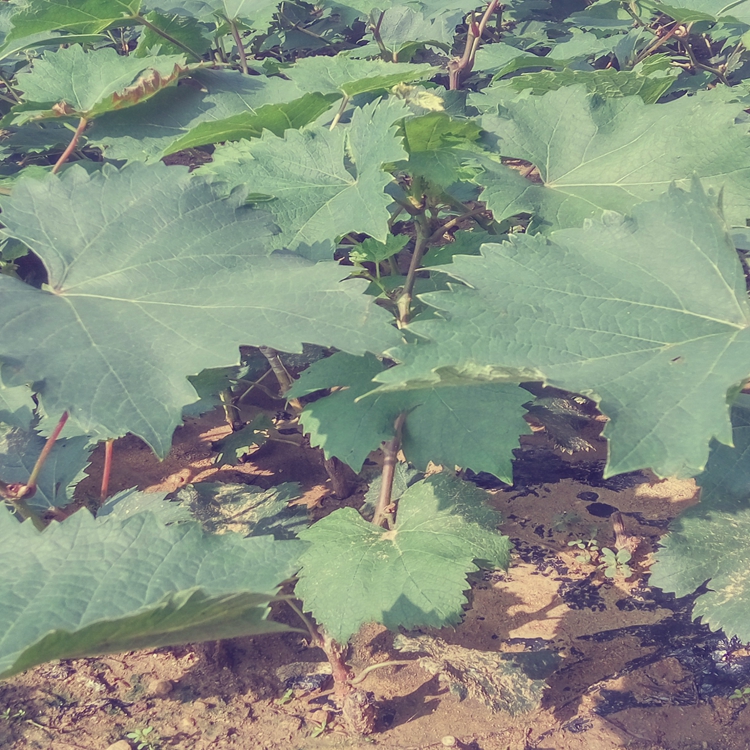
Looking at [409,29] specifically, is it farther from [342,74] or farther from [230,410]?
[230,410]

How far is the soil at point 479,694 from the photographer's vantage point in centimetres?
155

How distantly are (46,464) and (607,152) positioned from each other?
165 cm

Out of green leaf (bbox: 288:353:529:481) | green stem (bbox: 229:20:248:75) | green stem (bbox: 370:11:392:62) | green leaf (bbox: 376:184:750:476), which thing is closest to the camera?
green leaf (bbox: 376:184:750:476)

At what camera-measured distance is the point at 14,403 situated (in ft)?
5.59

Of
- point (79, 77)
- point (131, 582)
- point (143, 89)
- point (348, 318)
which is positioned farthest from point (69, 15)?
point (131, 582)

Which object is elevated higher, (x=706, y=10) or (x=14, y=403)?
(x=706, y=10)

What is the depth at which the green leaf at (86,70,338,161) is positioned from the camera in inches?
69.2

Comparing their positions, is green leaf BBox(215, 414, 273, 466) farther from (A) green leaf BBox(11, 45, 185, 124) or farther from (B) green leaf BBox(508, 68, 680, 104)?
(B) green leaf BBox(508, 68, 680, 104)

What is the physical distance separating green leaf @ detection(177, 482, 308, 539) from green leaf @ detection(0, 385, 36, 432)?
0.45 m

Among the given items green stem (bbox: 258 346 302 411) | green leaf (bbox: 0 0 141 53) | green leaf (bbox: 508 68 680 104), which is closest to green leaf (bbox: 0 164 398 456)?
green stem (bbox: 258 346 302 411)

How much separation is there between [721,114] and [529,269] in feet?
2.38

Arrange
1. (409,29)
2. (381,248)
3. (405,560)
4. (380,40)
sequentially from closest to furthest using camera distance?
1. (405,560)
2. (381,248)
3. (380,40)
4. (409,29)

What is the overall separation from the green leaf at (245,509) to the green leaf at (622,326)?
90cm

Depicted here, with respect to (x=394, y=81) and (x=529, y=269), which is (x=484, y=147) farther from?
(x=529, y=269)
